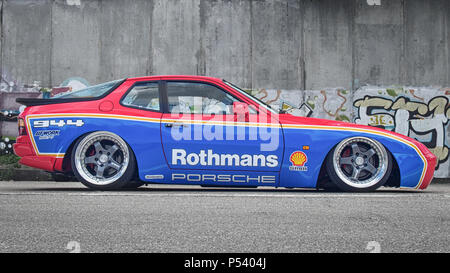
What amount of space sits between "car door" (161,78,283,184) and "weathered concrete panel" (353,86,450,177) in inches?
281

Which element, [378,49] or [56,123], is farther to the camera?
[378,49]

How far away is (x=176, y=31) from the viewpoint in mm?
12188

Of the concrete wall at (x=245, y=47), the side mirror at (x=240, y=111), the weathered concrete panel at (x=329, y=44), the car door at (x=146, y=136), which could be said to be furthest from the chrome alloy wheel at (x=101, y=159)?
the weathered concrete panel at (x=329, y=44)

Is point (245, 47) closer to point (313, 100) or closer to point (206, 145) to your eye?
point (313, 100)

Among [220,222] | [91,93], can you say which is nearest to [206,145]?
[91,93]

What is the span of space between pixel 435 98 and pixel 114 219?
10240 mm

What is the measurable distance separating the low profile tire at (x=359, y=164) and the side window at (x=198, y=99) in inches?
48.2

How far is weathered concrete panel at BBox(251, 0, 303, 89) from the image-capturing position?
12.2 meters

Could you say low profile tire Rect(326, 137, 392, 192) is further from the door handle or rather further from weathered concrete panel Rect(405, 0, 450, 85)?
weathered concrete panel Rect(405, 0, 450, 85)

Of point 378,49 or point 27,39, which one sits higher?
point 27,39

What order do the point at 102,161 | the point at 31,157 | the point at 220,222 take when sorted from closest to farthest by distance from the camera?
the point at 220,222
the point at 102,161
the point at 31,157

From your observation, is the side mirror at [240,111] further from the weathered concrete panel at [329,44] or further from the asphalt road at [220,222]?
the weathered concrete panel at [329,44]

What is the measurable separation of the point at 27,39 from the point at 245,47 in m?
4.95

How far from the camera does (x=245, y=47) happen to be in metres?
12.2
